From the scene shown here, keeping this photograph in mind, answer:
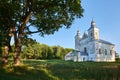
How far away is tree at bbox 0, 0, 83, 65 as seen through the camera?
22141mm

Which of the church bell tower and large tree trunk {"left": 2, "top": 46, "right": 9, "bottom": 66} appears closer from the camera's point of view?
large tree trunk {"left": 2, "top": 46, "right": 9, "bottom": 66}

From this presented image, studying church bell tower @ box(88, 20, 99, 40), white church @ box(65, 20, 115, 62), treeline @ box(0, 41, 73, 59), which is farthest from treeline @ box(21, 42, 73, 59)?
church bell tower @ box(88, 20, 99, 40)

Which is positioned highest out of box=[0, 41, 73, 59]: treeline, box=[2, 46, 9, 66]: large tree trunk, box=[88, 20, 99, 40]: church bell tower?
box=[88, 20, 99, 40]: church bell tower

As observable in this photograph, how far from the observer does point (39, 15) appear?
25.7 meters

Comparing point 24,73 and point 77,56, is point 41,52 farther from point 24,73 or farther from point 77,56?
point 24,73

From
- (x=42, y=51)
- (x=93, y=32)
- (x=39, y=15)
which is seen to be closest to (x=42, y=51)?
(x=42, y=51)

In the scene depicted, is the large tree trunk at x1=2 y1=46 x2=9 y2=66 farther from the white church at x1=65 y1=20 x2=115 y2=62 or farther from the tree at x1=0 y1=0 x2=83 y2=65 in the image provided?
the white church at x1=65 y1=20 x2=115 y2=62

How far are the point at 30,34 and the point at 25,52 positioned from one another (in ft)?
245

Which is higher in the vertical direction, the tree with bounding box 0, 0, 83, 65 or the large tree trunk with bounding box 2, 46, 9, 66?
the tree with bounding box 0, 0, 83, 65

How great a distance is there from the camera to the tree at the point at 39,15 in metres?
22.1

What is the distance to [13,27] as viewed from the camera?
2300 cm

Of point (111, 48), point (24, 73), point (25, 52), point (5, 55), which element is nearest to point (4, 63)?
point (5, 55)

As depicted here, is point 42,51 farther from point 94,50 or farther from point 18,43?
point 18,43

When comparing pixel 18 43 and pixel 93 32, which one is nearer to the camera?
→ pixel 18 43
